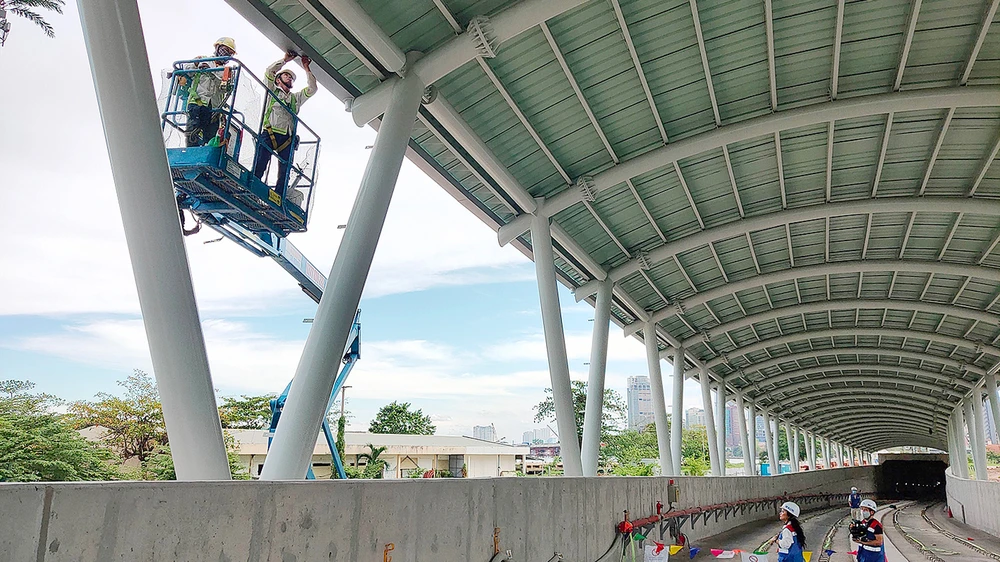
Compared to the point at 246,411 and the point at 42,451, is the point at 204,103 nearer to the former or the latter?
the point at 42,451

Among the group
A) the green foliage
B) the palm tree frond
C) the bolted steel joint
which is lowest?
the green foliage

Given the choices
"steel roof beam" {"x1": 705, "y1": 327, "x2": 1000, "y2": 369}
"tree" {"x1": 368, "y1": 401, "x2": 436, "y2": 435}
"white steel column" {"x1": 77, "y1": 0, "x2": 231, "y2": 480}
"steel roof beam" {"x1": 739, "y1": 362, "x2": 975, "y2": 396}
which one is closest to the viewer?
"white steel column" {"x1": 77, "y1": 0, "x2": 231, "y2": 480}

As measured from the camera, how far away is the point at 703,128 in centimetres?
1781

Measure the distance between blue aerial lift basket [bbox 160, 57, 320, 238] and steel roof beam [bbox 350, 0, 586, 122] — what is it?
2012mm

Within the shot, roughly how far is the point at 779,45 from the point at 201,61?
1201cm

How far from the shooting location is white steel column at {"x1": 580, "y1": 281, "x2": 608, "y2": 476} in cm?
2166

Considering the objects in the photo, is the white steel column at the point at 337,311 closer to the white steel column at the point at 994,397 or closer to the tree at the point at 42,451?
the tree at the point at 42,451

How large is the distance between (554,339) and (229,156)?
1019 centimetres

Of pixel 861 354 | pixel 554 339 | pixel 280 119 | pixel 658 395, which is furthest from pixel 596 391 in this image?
pixel 861 354

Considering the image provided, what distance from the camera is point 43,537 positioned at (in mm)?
3756

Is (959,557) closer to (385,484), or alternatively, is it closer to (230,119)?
Result: (385,484)

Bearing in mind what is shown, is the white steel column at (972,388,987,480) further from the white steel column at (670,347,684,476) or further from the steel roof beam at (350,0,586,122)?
the steel roof beam at (350,0,586,122)

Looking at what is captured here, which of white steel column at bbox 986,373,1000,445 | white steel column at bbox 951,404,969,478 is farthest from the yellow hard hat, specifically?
white steel column at bbox 951,404,969,478

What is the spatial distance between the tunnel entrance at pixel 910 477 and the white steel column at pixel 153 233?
298ft
